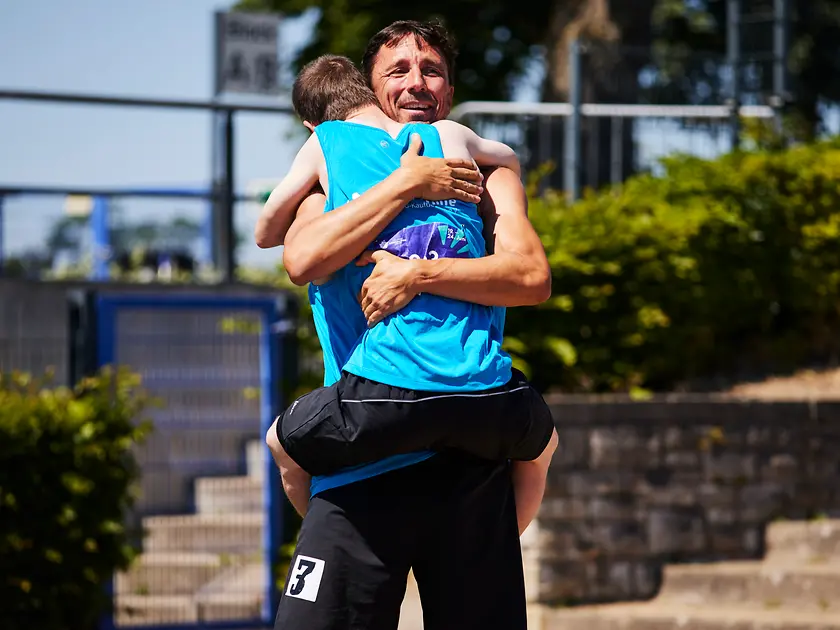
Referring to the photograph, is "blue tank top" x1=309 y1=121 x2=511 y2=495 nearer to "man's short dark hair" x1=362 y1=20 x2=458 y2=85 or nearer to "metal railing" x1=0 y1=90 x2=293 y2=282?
"man's short dark hair" x1=362 y1=20 x2=458 y2=85

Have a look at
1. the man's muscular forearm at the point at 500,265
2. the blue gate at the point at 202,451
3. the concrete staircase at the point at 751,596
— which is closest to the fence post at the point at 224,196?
the blue gate at the point at 202,451

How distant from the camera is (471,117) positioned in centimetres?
1001

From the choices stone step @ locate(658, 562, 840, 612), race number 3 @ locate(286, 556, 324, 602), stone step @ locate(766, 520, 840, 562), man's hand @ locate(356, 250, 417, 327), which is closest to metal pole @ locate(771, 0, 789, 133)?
stone step @ locate(766, 520, 840, 562)

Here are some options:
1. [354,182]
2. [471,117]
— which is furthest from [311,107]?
[471,117]

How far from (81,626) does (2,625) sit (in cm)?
39

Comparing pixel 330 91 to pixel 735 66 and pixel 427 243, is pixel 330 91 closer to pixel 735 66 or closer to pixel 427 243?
pixel 427 243

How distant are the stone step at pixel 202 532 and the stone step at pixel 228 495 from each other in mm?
55

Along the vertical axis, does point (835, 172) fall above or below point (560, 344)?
above

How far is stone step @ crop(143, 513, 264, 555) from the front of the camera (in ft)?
24.0

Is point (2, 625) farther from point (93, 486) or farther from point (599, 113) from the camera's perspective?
point (599, 113)

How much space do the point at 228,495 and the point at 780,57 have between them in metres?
5.93

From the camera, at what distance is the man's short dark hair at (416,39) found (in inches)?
119

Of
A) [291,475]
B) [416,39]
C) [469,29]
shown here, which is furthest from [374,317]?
[469,29]

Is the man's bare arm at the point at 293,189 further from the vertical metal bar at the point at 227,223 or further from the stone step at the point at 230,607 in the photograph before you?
the vertical metal bar at the point at 227,223
